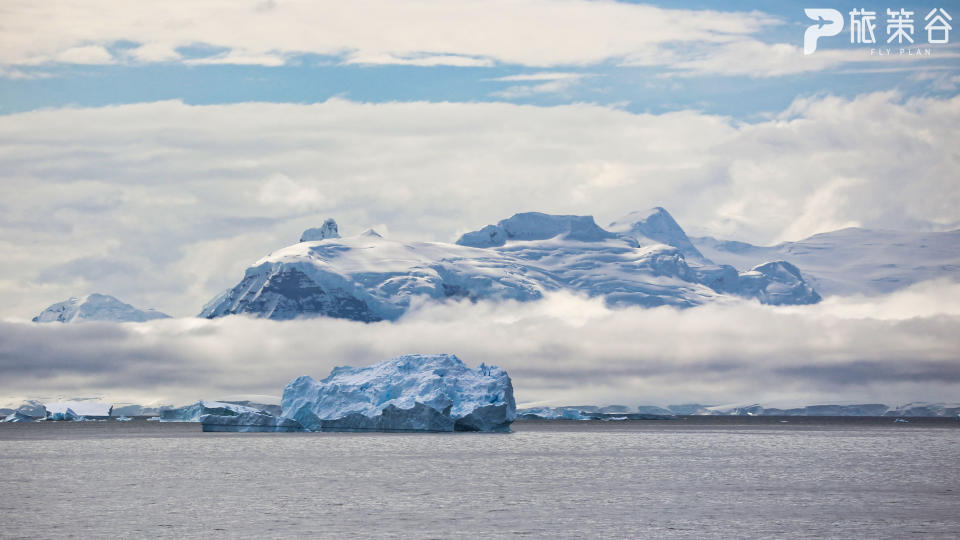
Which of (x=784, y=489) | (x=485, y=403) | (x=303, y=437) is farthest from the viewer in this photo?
(x=303, y=437)

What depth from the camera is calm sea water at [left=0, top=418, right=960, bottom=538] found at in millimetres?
48688

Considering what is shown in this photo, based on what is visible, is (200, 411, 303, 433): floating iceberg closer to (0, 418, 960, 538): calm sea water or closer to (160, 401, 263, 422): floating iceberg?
(160, 401, 263, 422): floating iceberg

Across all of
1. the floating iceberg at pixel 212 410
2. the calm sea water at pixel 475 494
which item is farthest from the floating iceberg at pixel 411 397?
the calm sea water at pixel 475 494

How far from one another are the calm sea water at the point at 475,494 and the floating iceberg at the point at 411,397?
60.3 feet

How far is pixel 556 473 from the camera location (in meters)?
79.1

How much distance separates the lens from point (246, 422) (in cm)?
15000

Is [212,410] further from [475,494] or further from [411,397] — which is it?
[475,494]

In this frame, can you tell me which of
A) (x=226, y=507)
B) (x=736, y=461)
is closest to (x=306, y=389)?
(x=736, y=461)

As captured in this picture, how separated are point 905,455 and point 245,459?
198ft

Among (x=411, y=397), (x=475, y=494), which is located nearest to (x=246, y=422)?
(x=411, y=397)

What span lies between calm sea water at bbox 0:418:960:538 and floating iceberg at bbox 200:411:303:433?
3697 cm

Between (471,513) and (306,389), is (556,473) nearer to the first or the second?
(471,513)

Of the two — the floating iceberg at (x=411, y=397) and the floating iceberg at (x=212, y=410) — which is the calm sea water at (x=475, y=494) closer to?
the floating iceberg at (x=411, y=397)

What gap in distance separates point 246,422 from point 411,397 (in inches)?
1228
